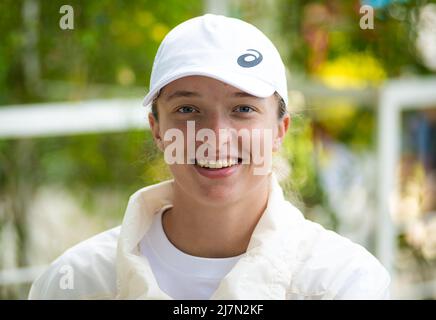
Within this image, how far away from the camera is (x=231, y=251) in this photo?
97 centimetres

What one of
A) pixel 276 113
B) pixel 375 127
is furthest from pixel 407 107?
pixel 276 113

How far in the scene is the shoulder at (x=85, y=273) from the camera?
Result: 38.6 inches

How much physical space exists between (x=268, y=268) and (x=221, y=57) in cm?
24

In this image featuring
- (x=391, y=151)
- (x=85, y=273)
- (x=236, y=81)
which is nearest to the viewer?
(x=236, y=81)

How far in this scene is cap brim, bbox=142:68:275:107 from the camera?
2.90 ft

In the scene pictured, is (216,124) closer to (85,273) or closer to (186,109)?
(186,109)

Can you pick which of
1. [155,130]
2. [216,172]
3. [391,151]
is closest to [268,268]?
[216,172]

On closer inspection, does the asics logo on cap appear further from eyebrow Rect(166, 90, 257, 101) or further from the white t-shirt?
the white t-shirt

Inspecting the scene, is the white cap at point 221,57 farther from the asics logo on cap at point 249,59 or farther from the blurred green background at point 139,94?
the blurred green background at point 139,94

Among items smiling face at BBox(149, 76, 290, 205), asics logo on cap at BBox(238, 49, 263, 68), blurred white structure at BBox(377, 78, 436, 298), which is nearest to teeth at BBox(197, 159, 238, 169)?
smiling face at BBox(149, 76, 290, 205)

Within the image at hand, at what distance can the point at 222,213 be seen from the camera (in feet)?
3.17

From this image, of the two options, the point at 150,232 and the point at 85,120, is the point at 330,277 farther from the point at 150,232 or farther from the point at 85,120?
the point at 85,120

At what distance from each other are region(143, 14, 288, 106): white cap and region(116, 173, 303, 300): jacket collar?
15cm

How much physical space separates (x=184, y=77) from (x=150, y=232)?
22cm
